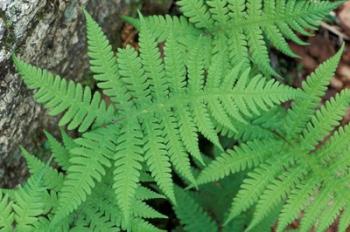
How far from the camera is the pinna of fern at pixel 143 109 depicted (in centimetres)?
304

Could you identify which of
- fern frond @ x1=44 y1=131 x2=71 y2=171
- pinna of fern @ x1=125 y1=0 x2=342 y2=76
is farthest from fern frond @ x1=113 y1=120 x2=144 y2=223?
pinna of fern @ x1=125 y1=0 x2=342 y2=76


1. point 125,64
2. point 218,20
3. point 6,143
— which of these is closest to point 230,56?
point 218,20

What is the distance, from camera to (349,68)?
198 inches

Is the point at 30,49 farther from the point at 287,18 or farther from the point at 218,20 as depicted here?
the point at 287,18

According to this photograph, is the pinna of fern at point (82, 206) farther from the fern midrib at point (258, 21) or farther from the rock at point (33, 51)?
the fern midrib at point (258, 21)

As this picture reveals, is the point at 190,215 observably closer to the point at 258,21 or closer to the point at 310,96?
the point at 310,96

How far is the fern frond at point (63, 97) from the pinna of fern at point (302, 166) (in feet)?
2.65

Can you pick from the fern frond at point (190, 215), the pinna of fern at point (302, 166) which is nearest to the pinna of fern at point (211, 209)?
the fern frond at point (190, 215)

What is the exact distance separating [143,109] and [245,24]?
1.03 metres

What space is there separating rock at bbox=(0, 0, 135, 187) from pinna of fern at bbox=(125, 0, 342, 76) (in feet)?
1.25

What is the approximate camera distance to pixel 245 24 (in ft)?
12.5

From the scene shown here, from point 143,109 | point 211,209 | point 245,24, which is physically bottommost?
point 211,209

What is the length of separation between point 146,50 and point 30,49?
0.74 metres

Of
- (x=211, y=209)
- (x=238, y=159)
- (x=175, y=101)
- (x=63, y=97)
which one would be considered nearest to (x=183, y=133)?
(x=175, y=101)
